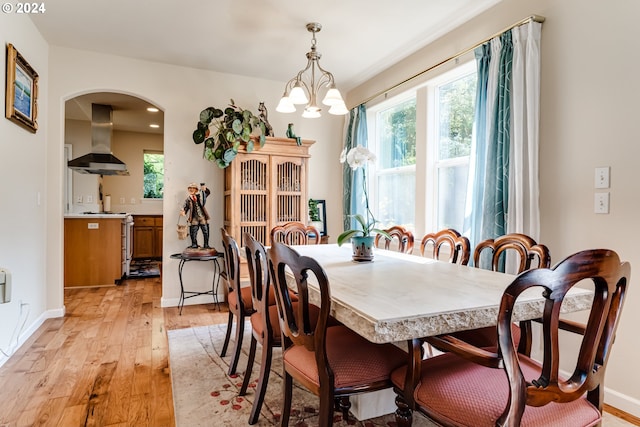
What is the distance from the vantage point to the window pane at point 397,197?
12.3ft

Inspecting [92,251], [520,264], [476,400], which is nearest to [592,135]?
[520,264]

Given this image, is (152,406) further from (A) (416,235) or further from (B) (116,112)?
(B) (116,112)

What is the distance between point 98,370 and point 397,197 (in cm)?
298

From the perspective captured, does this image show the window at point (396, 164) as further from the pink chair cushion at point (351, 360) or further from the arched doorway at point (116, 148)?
the arched doorway at point (116, 148)

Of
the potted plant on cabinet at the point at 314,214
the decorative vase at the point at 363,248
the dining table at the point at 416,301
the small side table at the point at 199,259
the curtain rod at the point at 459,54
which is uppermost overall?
the curtain rod at the point at 459,54

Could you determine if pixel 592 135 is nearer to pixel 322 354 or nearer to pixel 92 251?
pixel 322 354

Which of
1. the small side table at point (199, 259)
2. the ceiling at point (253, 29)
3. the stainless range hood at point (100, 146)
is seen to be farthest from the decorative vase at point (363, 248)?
the stainless range hood at point (100, 146)

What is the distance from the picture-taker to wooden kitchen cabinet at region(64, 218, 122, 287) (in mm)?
4805

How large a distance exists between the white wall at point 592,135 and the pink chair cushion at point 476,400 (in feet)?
3.55

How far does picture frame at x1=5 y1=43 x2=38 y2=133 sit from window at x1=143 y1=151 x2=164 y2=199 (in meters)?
4.55

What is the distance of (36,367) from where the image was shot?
2.44 meters

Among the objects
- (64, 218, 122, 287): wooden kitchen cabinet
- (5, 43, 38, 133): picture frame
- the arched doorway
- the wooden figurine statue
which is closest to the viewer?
(5, 43, 38, 133): picture frame

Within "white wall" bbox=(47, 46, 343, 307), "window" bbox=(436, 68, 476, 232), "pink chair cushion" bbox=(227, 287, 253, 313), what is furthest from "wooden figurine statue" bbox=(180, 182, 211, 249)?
"window" bbox=(436, 68, 476, 232)

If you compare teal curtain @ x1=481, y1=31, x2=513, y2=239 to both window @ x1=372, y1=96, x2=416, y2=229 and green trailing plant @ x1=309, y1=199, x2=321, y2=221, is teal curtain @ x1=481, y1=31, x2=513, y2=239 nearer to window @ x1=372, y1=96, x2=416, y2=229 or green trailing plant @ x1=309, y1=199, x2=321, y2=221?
window @ x1=372, y1=96, x2=416, y2=229
